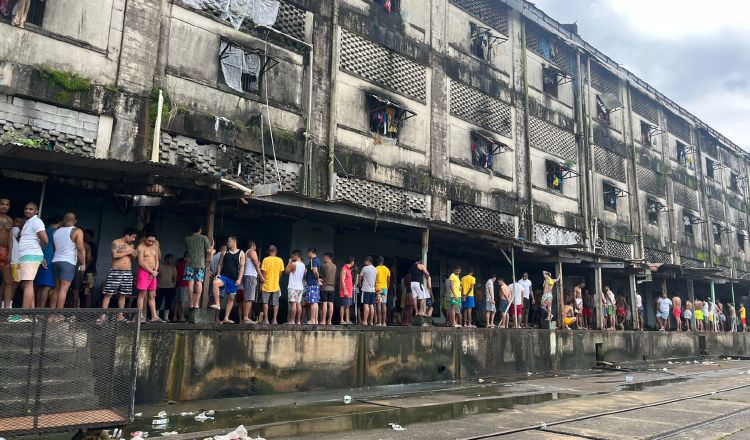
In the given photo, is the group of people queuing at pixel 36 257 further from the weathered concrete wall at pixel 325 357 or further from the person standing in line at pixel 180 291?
the person standing in line at pixel 180 291

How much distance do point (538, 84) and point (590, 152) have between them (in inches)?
161

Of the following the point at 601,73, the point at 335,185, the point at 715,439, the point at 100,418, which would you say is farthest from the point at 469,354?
the point at 601,73

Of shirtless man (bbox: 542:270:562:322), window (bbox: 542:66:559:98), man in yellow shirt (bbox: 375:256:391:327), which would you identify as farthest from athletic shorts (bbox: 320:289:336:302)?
window (bbox: 542:66:559:98)

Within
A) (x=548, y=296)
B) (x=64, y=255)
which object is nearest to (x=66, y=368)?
(x=64, y=255)

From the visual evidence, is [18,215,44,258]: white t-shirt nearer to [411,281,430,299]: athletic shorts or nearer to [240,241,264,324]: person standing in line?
[240,241,264,324]: person standing in line

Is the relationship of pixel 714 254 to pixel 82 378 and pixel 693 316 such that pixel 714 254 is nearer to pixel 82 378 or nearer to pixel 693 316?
pixel 693 316

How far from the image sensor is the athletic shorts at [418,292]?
12.6m

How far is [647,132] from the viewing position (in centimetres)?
2780

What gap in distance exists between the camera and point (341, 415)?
→ 741 centimetres

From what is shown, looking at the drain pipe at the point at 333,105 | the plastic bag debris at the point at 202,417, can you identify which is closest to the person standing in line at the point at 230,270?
the plastic bag debris at the point at 202,417

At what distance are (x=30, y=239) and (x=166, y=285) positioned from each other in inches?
142

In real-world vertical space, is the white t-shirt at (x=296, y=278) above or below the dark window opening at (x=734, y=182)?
below

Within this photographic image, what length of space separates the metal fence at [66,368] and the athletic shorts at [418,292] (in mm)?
8182

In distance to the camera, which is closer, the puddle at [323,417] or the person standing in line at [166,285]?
the puddle at [323,417]
